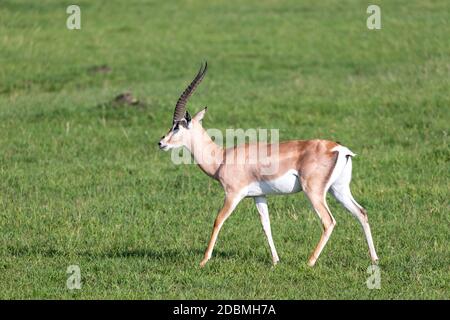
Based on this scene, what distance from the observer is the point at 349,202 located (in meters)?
8.62

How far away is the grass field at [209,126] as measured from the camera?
828 centimetres

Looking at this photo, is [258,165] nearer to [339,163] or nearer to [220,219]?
[220,219]

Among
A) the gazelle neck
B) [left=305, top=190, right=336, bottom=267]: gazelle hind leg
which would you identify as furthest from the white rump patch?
the gazelle neck

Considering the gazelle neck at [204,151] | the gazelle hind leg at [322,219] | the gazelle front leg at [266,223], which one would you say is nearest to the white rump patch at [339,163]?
the gazelle hind leg at [322,219]

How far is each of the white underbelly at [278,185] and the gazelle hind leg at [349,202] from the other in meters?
0.33

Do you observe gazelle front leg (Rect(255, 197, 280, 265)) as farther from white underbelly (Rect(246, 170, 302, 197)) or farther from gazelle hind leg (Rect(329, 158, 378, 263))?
gazelle hind leg (Rect(329, 158, 378, 263))

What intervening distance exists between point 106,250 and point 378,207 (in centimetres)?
309

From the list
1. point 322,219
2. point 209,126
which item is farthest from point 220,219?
point 209,126

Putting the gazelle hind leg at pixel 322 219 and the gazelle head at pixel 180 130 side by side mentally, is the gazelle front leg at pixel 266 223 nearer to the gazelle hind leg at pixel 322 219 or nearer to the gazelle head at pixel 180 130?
the gazelle hind leg at pixel 322 219

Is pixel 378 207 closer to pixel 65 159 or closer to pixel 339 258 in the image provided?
pixel 339 258

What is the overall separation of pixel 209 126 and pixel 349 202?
6566 mm

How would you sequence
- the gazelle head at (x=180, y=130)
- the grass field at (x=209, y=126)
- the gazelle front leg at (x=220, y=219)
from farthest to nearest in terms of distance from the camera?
the gazelle head at (x=180, y=130)
the gazelle front leg at (x=220, y=219)
the grass field at (x=209, y=126)
